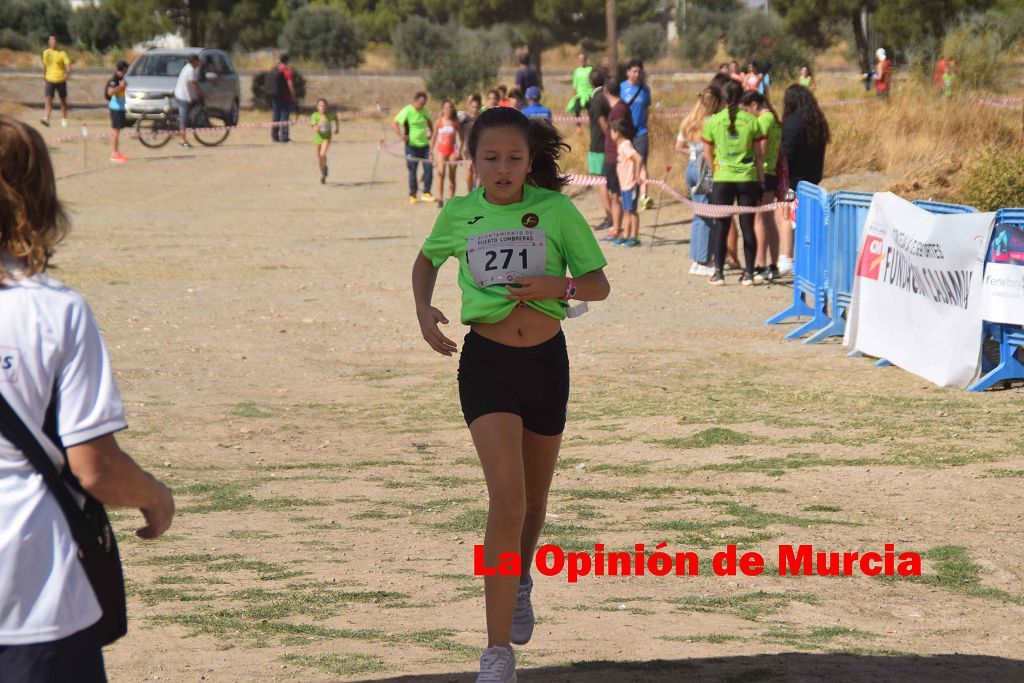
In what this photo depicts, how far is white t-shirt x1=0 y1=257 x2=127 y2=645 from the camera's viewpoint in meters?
2.69

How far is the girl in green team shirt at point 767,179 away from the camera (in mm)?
14336

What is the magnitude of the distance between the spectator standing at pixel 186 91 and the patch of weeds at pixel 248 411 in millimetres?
21714

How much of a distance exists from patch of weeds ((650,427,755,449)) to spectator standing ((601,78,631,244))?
360 inches

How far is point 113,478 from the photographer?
9.16 ft

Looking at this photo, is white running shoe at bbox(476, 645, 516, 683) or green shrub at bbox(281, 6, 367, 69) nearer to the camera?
white running shoe at bbox(476, 645, 516, 683)

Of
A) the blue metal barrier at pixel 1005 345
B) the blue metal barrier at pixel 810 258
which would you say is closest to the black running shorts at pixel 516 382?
the blue metal barrier at pixel 1005 345

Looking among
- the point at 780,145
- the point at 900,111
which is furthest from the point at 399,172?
the point at 780,145

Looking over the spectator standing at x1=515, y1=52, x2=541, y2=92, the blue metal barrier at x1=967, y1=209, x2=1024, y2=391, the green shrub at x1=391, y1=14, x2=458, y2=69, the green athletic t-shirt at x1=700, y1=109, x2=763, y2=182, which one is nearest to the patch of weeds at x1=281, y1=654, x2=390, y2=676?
the blue metal barrier at x1=967, y1=209, x2=1024, y2=391

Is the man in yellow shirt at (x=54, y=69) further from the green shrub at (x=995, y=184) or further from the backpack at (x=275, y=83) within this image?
the green shrub at (x=995, y=184)

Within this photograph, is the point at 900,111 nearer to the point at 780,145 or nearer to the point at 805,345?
the point at 780,145

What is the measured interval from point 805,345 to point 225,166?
19.9 metres

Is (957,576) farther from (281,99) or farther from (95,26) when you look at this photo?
(95,26)

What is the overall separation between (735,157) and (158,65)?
77.8 ft

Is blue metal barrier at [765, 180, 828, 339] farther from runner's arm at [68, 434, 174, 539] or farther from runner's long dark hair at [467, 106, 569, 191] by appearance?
runner's arm at [68, 434, 174, 539]
